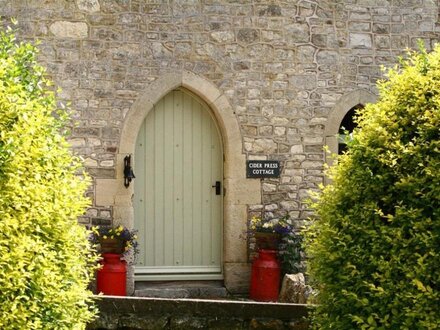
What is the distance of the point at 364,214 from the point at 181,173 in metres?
5.58

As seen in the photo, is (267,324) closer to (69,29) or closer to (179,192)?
(179,192)

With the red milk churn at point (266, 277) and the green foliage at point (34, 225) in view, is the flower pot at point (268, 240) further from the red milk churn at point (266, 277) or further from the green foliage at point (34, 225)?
the green foliage at point (34, 225)

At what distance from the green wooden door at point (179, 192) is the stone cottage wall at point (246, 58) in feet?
1.51

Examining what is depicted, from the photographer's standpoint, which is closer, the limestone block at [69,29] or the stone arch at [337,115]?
the limestone block at [69,29]

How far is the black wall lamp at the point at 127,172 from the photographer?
29.1ft

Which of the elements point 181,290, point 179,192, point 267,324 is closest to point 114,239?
point 181,290

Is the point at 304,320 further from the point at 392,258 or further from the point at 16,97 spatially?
the point at 16,97

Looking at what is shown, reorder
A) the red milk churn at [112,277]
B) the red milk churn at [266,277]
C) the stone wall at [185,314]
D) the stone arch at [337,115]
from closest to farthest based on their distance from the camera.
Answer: the stone wall at [185,314]
the red milk churn at [112,277]
the red milk churn at [266,277]
the stone arch at [337,115]

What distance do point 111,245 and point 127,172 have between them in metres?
0.88

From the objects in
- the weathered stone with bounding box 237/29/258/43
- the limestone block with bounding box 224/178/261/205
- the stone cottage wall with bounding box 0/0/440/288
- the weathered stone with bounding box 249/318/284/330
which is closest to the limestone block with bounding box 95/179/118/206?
the stone cottage wall with bounding box 0/0/440/288

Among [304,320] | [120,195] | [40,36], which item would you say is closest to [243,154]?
[120,195]

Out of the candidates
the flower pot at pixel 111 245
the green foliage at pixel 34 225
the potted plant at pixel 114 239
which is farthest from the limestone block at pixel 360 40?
the green foliage at pixel 34 225

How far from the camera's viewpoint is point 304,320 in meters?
5.17

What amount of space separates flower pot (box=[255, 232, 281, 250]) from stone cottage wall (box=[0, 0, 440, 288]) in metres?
0.38
